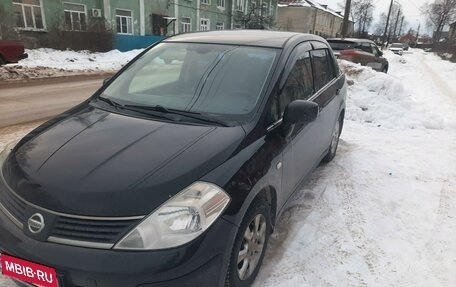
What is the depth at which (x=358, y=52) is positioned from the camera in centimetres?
1453

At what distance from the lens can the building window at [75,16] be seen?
71.1 ft

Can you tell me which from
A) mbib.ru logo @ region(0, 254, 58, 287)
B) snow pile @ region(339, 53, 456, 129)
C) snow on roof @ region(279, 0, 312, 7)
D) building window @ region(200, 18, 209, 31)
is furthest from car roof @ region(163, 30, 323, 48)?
snow on roof @ region(279, 0, 312, 7)

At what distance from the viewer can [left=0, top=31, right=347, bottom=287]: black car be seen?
6.26ft

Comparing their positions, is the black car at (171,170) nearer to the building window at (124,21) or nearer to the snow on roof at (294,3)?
the building window at (124,21)

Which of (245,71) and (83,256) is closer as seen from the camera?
(83,256)

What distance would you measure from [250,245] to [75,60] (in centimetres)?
1887

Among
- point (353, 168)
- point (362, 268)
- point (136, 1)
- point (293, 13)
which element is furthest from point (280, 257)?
point (293, 13)

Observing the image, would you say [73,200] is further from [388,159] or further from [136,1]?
[136,1]

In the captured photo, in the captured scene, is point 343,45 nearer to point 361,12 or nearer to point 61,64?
point 61,64

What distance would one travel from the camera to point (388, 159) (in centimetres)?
564

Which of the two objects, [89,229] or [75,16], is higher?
[75,16]

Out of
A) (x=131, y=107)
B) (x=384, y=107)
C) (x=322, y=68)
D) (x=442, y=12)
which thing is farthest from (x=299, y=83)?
(x=442, y=12)

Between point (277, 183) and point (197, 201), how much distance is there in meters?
1.01

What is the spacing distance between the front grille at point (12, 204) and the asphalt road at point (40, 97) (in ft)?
16.7
